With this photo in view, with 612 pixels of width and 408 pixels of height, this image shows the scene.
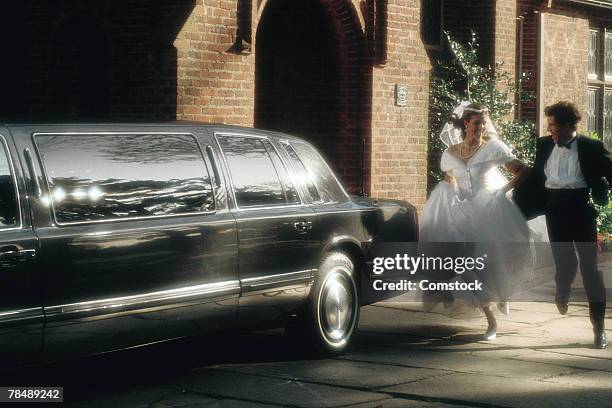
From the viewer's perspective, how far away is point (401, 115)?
1527 cm

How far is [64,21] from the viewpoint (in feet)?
44.2

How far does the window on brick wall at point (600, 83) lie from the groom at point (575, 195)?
39.7ft

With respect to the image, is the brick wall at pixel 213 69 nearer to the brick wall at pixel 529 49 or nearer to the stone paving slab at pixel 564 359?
the stone paving slab at pixel 564 359

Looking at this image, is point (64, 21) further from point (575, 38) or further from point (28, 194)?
point (575, 38)

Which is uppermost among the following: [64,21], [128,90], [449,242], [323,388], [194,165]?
[64,21]

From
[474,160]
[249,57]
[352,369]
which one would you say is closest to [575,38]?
[249,57]

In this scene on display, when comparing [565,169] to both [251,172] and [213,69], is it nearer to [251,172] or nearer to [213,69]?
[251,172]

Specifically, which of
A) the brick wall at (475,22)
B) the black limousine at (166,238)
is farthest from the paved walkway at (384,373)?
the brick wall at (475,22)

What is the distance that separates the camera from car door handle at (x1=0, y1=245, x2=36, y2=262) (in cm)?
608

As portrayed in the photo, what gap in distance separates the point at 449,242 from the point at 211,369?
2830mm

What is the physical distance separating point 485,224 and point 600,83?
12.4m

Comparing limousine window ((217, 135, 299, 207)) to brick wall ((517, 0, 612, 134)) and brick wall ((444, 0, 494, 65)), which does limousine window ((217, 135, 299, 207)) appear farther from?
brick wall ((517, 0, 612, 134))

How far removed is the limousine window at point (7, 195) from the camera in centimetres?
621

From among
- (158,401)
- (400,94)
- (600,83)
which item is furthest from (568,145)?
(600,83)
